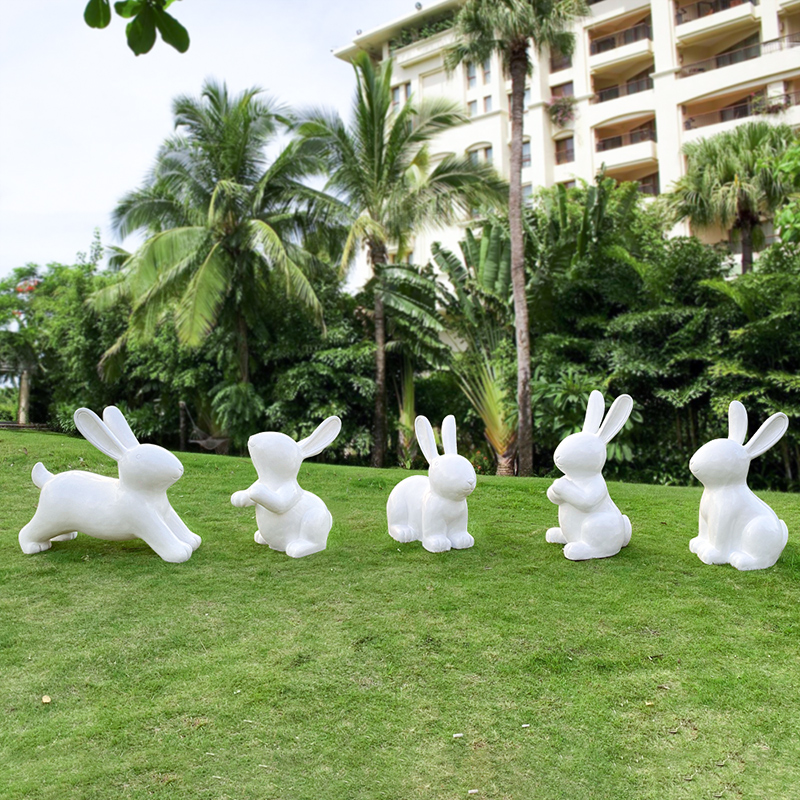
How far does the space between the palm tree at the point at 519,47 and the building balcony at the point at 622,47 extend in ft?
50.9

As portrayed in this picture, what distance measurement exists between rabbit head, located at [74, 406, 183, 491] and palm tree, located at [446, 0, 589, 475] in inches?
313

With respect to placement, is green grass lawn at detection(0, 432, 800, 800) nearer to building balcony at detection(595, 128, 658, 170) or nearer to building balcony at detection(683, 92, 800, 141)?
building balcony at detection(683, 92, 800, 141)

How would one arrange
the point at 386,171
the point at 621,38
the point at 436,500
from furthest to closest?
the point at 621,38 → the point at 386,171 → the point at 436,500

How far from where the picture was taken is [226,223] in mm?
15188

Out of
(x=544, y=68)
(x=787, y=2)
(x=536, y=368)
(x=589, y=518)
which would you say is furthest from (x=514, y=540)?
(x=544, y=68)

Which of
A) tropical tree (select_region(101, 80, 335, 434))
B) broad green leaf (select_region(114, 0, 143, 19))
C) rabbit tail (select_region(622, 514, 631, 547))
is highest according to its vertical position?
tropical tree (select_region(101, 80, 335, 434))

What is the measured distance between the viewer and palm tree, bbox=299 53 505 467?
47.3 ft

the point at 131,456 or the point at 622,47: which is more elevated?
the point at 622,47

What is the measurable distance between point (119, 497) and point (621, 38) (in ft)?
93.4

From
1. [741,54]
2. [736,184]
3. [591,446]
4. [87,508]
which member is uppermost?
[741,54]

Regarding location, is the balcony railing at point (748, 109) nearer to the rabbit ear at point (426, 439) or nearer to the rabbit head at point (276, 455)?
the rabbit ear at point (426, 439)

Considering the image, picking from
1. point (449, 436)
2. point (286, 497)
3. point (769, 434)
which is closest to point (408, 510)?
point (449, 436)

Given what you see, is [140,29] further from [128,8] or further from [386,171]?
[386,171]

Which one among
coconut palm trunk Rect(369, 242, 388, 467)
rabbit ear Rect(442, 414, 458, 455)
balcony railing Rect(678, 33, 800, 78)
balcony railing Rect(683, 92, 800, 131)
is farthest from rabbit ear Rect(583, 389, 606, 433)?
balcony railing Rect(678, 33, 800, 78)
